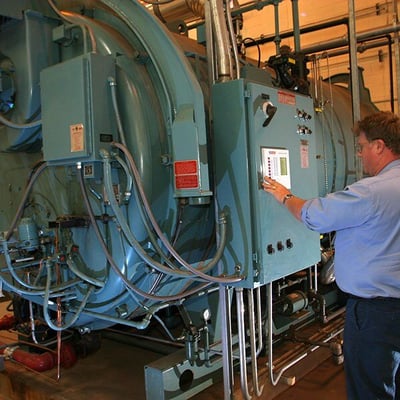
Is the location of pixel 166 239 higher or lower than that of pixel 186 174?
lower

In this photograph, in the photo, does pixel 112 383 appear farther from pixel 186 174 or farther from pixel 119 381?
pixel 186 174

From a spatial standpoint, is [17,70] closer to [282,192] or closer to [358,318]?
[282,192]

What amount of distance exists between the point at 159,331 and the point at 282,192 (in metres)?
1.71

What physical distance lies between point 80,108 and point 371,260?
1318 mm

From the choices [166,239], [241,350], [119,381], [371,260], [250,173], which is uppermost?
[250,173]

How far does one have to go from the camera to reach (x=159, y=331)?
10.7 ft

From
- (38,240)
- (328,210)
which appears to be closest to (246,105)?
(328,210)

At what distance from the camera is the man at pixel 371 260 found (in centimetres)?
175

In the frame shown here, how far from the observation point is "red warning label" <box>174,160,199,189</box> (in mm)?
1882

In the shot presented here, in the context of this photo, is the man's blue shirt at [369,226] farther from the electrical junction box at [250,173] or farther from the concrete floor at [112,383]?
the concrete floor at [112,383]

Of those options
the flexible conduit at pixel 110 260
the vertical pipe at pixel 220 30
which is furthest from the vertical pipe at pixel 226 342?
the vertical pipe at pixel 220 30

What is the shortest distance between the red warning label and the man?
475 mm

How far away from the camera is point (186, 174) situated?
191 centimetres

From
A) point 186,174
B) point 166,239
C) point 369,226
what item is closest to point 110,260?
point 166,239
